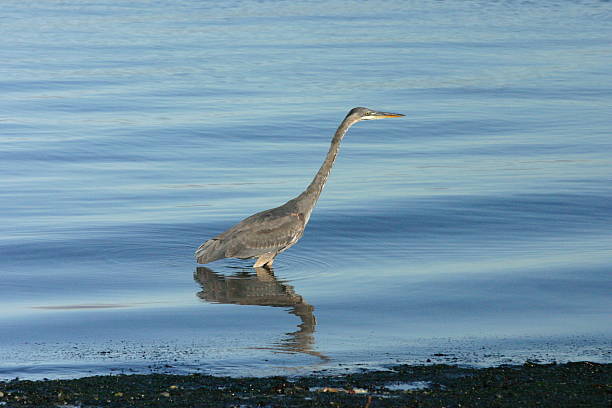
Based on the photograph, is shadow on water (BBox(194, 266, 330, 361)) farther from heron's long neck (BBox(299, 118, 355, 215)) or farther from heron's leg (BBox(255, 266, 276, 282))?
heron's long neck (BBox(299, 118, 355, 215))

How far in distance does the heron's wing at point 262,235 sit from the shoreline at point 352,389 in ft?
14.7

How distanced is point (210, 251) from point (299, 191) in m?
3.91

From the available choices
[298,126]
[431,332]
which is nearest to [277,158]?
[298,126]

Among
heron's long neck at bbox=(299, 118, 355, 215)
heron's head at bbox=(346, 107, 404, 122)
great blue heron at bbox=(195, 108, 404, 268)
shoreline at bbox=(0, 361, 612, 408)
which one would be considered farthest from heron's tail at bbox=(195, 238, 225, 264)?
shoreline at bbox=(0, 361, 612, 408)

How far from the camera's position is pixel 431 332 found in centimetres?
1011

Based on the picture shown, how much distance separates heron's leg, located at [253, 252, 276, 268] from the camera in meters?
13.0

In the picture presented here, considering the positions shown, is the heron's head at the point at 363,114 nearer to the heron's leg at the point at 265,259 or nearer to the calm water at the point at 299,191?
the calm water at the point at 299,191

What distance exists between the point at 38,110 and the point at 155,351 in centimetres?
1503

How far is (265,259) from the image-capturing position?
42.8ft

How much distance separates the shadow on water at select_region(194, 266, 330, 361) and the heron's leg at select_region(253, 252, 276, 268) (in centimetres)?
A: 9

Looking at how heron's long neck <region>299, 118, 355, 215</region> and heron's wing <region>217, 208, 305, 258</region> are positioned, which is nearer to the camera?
heron's wing <region>217, 208, 305, 258</region>

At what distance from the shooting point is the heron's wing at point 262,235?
12867mm

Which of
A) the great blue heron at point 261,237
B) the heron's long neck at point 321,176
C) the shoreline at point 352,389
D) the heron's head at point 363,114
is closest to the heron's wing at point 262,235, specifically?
the great blue heron at point 261,237

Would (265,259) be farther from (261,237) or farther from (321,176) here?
(321,176)
